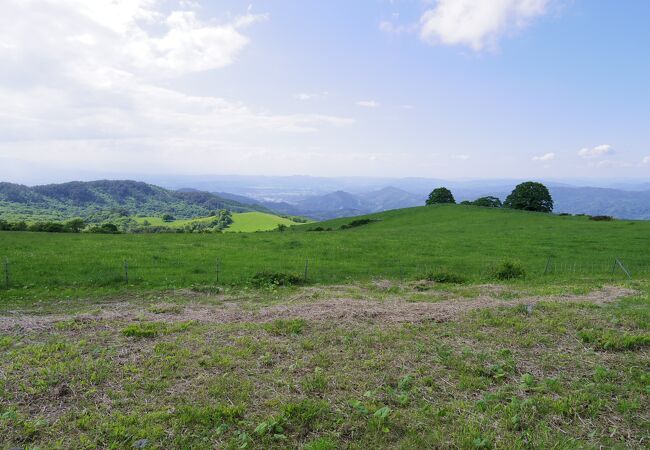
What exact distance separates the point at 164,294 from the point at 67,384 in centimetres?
1102

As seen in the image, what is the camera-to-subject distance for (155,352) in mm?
10477

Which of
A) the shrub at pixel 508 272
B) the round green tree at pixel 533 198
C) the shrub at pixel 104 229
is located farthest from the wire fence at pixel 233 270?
the round green tree at pixel 533 198

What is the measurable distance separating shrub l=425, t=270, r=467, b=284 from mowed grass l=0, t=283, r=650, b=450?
A: 370 inches

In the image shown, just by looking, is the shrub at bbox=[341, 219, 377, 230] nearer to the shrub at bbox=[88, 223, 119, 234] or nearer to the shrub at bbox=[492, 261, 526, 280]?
the shrub at bbox=[88, 223, 119, 234]

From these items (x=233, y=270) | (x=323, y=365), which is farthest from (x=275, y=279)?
(x=323, y=365)

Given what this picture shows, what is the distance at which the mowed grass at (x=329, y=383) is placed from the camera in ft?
23.1

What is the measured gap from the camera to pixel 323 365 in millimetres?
9797

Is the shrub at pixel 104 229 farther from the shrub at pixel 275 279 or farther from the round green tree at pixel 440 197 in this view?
the round green tree at pixel 440 197

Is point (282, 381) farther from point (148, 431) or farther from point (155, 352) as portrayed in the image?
point (155, 352)

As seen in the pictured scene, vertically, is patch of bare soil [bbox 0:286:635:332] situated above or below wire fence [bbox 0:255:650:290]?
above

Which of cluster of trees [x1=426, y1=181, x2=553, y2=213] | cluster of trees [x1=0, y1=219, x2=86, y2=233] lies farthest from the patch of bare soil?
cluster of trees [x1=426, y1=181, x2=553, y2=213]

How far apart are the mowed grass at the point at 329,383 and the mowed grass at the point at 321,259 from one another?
398 inches

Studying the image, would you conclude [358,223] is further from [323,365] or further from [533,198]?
[323,365]

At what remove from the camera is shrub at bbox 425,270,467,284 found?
22.6 metres
